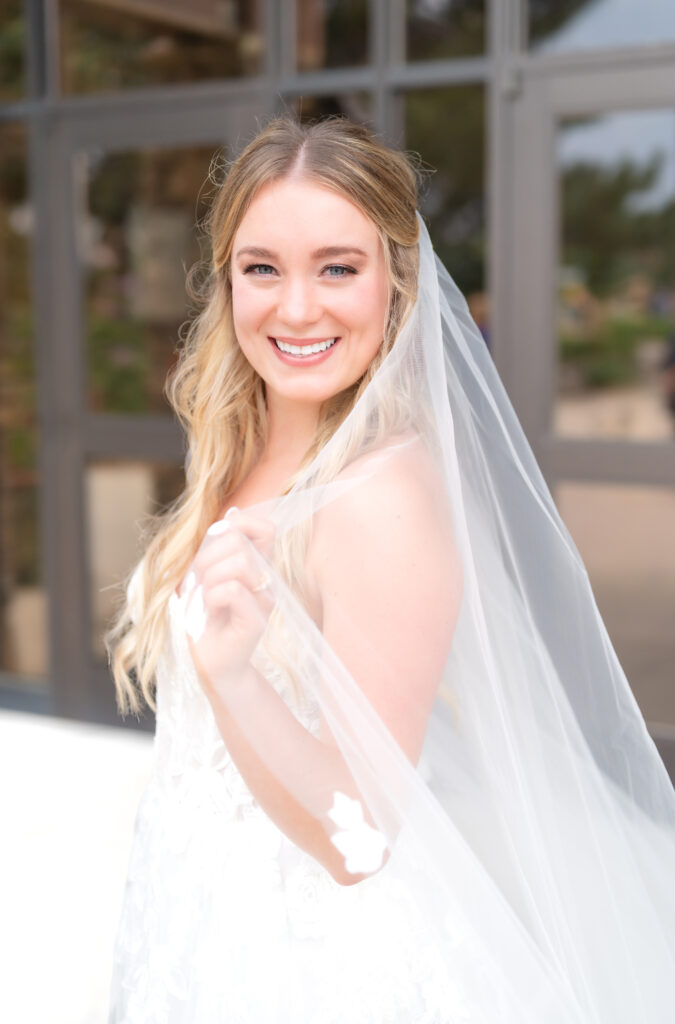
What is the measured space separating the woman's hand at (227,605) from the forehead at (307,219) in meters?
0.39

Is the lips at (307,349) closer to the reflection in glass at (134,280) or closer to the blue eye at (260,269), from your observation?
the blue eye at (260,269)

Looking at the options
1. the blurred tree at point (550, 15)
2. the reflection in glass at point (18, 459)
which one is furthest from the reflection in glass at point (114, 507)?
the blurred tree at point (550, 15)

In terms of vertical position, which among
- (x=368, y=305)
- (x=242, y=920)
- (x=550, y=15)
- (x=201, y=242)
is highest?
(x=550, y=15)

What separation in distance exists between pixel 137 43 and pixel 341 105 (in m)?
0.94

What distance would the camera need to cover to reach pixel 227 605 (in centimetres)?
131

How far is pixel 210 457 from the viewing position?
5.97 ft

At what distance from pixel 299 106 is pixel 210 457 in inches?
105

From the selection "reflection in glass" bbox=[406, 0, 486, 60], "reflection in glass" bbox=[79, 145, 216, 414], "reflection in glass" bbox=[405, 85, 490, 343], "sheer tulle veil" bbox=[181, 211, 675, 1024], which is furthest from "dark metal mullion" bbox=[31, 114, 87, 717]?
"sheer tulle veil" bbox=[181, 211, 675, 1024]

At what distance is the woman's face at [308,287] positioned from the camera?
1.41m

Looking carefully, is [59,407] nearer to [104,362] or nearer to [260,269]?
[104,362]

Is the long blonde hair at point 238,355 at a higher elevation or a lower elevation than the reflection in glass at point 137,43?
lower

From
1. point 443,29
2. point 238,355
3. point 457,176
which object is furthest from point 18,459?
point 238,355

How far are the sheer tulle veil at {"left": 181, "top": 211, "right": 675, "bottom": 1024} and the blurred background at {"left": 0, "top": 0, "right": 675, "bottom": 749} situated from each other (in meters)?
2.22

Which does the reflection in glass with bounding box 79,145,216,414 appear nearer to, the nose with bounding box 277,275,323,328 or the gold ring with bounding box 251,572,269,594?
the nose with bounding box 277,275,323,328
